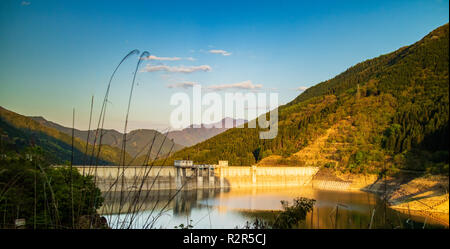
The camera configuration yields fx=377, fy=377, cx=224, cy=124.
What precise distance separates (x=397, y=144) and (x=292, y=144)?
87.0 feet

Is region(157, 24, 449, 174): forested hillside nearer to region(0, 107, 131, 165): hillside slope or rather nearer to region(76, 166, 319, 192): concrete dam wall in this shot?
region(76, 166, 319, 192): concrete dam wall

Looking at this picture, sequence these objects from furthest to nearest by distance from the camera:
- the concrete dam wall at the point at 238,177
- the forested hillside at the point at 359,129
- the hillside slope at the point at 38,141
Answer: the concrete dam wall at the point at 238,177, the forested hillside at the point at 359,129, the hillside slope at the point at 38,141

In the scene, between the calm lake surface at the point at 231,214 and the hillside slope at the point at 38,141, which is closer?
the calm lake surface at the point at 231,214

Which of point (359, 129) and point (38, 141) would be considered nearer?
point (38, 141)

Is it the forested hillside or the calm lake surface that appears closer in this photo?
the calm lake surface

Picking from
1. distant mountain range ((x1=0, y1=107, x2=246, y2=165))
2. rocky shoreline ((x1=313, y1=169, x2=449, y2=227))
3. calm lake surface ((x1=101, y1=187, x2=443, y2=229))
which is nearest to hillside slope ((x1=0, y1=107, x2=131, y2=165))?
distant mountain range ((x1=0, y1=107, x2=246, y2=165))

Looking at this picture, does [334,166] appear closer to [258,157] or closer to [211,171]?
[258,157]

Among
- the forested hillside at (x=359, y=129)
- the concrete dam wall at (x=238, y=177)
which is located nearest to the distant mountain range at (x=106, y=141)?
the forested hillside at (x=359, y=129)

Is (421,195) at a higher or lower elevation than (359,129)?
lower

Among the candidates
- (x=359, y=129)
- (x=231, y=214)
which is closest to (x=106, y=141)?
(x=231, y=214)

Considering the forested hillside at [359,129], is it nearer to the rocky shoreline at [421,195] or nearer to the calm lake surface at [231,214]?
the rocky shoreline at [421,195]

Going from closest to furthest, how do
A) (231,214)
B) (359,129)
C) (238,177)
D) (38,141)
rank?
(38,141) < (231,214) < (238,177) < (359,129)

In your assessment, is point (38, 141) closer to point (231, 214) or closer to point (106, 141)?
point (106, 141)

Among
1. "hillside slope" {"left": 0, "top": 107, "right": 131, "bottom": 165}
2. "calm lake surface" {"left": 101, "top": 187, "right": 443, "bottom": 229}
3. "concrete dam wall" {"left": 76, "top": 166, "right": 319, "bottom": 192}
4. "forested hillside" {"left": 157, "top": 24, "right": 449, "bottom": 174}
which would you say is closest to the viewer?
"calm lake surface" {"left": 101, "top": 187, "right": 443, "bottom": 229}
